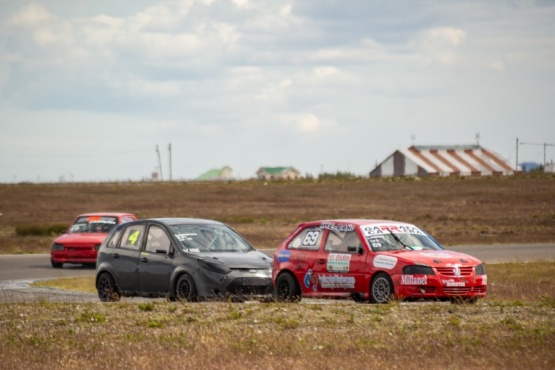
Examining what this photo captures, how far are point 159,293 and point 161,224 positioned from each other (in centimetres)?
132

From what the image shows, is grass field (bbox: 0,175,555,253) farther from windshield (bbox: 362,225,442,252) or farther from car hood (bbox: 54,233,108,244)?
windshield (bbox: 362,225,442,252)

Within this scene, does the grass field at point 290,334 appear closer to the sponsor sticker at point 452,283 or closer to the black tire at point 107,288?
the sponsor sticker at point 452,283

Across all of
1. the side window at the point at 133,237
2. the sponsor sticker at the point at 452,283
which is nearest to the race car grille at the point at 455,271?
the sponsor sticker at the point at 452,283

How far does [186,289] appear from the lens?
62.4ft

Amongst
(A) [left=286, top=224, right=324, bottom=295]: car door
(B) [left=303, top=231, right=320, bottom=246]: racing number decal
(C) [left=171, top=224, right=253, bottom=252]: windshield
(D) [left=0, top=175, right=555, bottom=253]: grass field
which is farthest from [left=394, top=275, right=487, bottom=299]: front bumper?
(D) [left=0, top=175, right=555, bottom=253]: grass field

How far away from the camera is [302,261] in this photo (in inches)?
761

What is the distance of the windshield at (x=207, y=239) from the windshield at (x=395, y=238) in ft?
8.36

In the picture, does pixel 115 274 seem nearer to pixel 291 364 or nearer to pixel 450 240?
pixel 291 364

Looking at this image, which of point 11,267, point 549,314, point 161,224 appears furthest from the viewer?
point 11,267

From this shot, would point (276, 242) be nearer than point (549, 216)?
Yes

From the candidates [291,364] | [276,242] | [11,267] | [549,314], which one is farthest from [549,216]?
[291,364]

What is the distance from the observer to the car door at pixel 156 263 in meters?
19.4

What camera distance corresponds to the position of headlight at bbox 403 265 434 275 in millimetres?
17547

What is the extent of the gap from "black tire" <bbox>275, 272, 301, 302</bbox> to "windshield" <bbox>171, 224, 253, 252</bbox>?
1036mm
